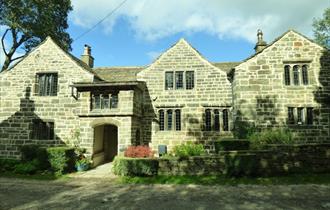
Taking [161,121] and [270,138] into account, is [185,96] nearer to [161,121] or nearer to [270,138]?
[161,121]

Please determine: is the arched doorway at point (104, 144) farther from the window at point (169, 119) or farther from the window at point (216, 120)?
the window at point (216, 120)

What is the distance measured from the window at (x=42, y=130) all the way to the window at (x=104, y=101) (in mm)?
3875

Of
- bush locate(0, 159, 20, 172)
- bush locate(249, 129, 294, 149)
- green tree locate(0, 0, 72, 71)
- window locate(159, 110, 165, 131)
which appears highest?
green tree locate(0, 0, 72, 71)

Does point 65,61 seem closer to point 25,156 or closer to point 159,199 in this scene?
point 25,156

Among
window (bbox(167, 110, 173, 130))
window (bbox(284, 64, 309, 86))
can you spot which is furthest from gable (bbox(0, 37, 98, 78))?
window (bbox(284, 64, 309, 86))

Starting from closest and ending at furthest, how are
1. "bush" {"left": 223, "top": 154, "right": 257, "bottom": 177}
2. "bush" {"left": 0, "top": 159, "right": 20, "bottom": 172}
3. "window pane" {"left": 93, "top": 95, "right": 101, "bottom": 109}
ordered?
"bush" {"left": 223, "top": 154, "right": 257, "bottom": 177}
"bush" {"left": 0, "top": 159, "right": 20, "bottom": 172}
"window pane" {"left": 93, "top": 95, "right": 101, "bottom": 109}

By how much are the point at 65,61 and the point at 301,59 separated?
1669cm

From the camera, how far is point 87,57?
2600 cm

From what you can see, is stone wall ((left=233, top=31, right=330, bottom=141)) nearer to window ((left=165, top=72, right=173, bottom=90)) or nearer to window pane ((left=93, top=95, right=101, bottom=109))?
window ((left=165, top=72, right=173, bottom=90))

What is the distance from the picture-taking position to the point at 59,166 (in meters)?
15.5

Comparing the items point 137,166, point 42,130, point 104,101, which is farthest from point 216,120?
point 42,130

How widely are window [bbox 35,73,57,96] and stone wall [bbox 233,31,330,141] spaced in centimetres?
1321

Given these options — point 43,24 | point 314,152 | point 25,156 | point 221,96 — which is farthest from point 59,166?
point 43,24

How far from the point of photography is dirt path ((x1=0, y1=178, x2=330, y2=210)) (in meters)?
8.91
